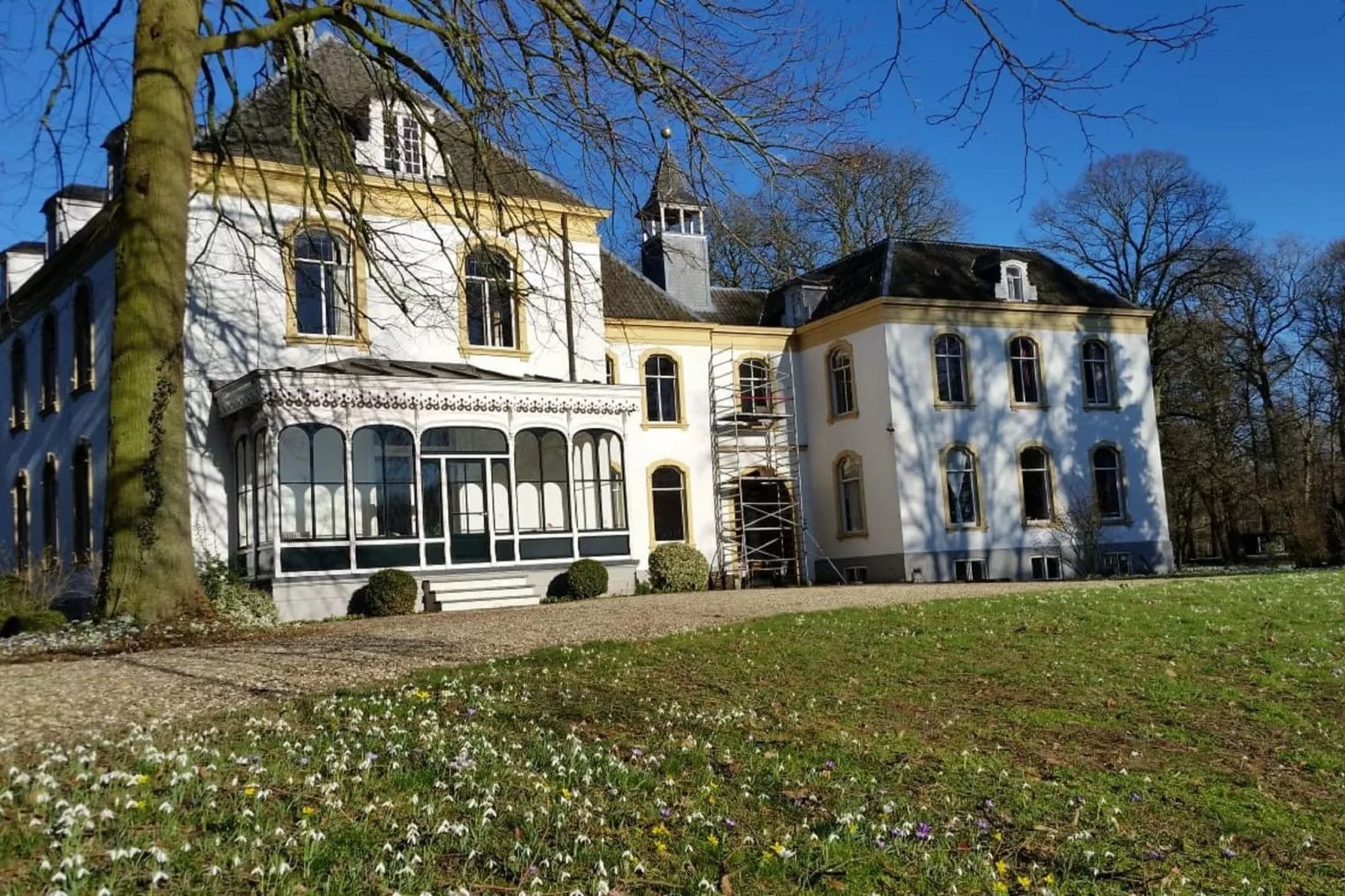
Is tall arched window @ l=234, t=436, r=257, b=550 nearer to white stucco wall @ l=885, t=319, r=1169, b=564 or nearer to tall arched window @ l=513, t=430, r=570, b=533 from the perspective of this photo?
tall arched window @ l=513, t=430, r=570, b=533

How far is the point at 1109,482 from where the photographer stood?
3153 centimetres

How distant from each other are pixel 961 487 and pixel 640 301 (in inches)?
380

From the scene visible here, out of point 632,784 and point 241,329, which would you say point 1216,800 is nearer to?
point 632,784

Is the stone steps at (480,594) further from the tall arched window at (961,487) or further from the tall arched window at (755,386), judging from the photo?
the tall arched window at (961,487)

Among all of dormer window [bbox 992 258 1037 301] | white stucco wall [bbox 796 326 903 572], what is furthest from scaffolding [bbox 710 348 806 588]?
dormer window [bbox 992 258 1037 301]

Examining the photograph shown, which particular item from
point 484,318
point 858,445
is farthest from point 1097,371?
point 484,318

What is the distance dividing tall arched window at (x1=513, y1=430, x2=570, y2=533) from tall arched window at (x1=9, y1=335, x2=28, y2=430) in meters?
11.8

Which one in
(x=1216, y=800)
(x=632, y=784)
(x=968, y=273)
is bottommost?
(x=1216, y=800)

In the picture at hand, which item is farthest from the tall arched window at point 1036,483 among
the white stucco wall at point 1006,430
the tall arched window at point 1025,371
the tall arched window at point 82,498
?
the tall arched window at point 82,498

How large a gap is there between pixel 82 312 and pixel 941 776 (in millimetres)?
22261

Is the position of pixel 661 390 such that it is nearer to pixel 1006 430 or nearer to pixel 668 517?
pixel 668 517

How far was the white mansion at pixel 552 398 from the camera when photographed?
66.0 feet

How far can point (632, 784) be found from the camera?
6020mm

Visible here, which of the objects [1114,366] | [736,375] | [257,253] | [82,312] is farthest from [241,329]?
[1114,366]
